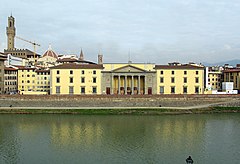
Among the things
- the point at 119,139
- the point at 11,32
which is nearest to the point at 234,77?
the point at 119,139

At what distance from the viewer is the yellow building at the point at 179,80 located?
5309 centimetres

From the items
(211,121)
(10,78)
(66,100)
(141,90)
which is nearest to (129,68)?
(141,90)

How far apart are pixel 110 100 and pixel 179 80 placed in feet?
49.2

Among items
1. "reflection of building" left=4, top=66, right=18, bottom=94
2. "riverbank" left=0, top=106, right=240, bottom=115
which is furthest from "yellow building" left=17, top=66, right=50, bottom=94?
"riverbank" left=0, top=106, right=240, bottom=115

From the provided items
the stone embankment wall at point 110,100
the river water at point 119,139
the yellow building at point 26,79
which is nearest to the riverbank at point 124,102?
the stone embankment wall at point 110,100

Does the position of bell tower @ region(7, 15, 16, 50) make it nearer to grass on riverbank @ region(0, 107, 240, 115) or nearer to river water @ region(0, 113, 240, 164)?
grass on riverbank @ region(0, 107, 240, 115)

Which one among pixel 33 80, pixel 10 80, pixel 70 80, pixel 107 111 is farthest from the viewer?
pixel 33 80

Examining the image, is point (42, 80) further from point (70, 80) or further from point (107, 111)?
point (107, 111)

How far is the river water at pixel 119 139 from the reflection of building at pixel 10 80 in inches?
959

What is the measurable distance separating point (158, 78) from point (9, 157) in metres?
36.2

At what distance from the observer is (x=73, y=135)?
1081 inches

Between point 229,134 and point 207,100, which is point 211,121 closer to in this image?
point 229,134

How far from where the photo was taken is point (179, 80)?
5316 centimetres

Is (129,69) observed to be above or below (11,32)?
below
